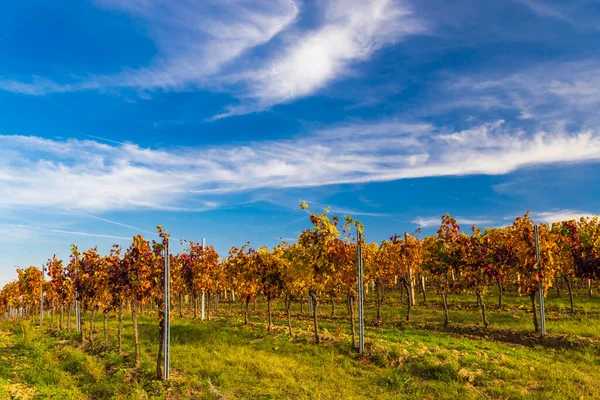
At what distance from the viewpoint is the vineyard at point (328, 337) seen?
13.9 metres

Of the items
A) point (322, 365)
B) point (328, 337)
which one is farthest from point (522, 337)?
point (322, 365)

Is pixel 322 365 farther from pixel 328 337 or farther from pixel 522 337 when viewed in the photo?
pixel 522 337

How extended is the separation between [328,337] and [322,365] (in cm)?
445

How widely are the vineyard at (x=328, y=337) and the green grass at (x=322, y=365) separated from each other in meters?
0.07

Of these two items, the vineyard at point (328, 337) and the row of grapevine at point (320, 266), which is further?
the row of grapevine at point (320, 266)

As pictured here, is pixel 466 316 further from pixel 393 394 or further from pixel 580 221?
pixel 393 394

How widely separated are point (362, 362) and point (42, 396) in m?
11.7

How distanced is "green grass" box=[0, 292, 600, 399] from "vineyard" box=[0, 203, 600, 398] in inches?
2.8

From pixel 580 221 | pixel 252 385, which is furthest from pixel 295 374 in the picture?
pixel 580 221

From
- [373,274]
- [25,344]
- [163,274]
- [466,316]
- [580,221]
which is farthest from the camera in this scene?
[580,221]

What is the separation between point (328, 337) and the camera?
20.3 metres

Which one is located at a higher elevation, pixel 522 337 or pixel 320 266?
pixel 320 266

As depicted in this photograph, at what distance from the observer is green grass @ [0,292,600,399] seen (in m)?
13.3

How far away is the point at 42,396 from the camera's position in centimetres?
1424
